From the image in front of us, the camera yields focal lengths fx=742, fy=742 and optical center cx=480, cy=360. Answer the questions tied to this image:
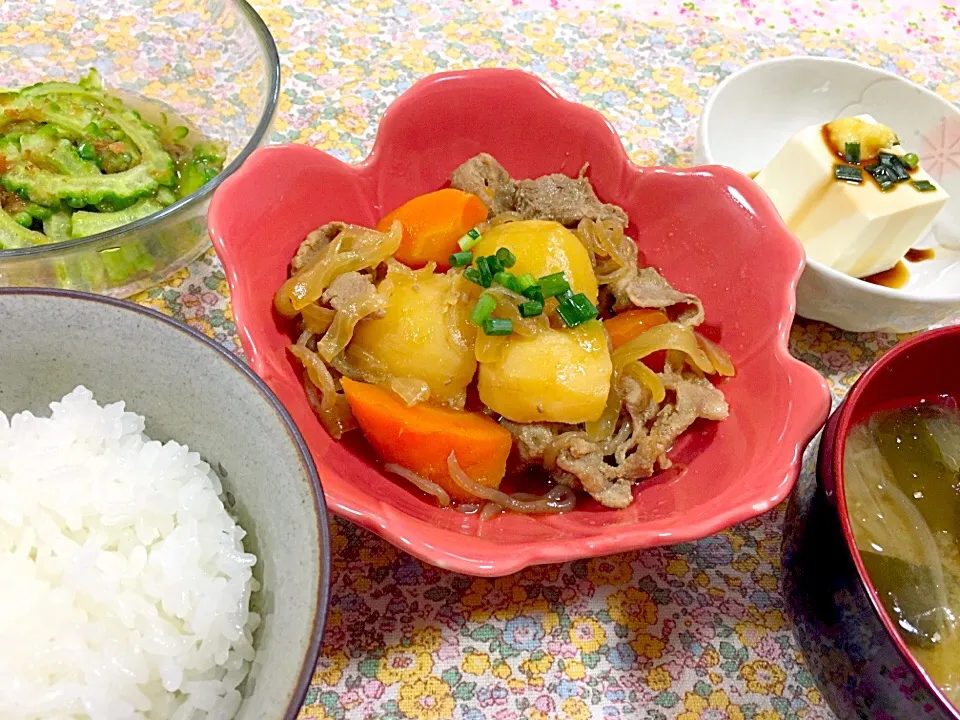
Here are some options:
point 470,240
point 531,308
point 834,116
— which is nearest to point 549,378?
point 531,308

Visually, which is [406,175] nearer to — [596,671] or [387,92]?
[387,92]

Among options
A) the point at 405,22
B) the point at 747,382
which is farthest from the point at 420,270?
the point at 405,22

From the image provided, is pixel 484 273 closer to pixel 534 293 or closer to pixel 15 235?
pixel 534 293

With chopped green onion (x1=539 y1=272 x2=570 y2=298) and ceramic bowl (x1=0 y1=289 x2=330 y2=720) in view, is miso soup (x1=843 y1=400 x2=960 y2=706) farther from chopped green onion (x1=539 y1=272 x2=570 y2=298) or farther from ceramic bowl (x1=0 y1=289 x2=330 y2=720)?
ceramic bowl (x1=0 y1=289 x2=330 y2=720)

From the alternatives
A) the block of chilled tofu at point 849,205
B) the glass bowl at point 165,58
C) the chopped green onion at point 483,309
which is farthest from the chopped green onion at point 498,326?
the block of chilled tofu at point 849,205

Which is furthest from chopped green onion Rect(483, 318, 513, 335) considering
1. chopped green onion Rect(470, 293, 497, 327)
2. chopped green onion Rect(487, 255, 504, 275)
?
chopped green onion Rect(487, 255, 504, 275)

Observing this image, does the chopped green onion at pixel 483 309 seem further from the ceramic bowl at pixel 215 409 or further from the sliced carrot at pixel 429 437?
the ceramic bowl at pixel 215 409

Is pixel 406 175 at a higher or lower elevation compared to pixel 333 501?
higher
